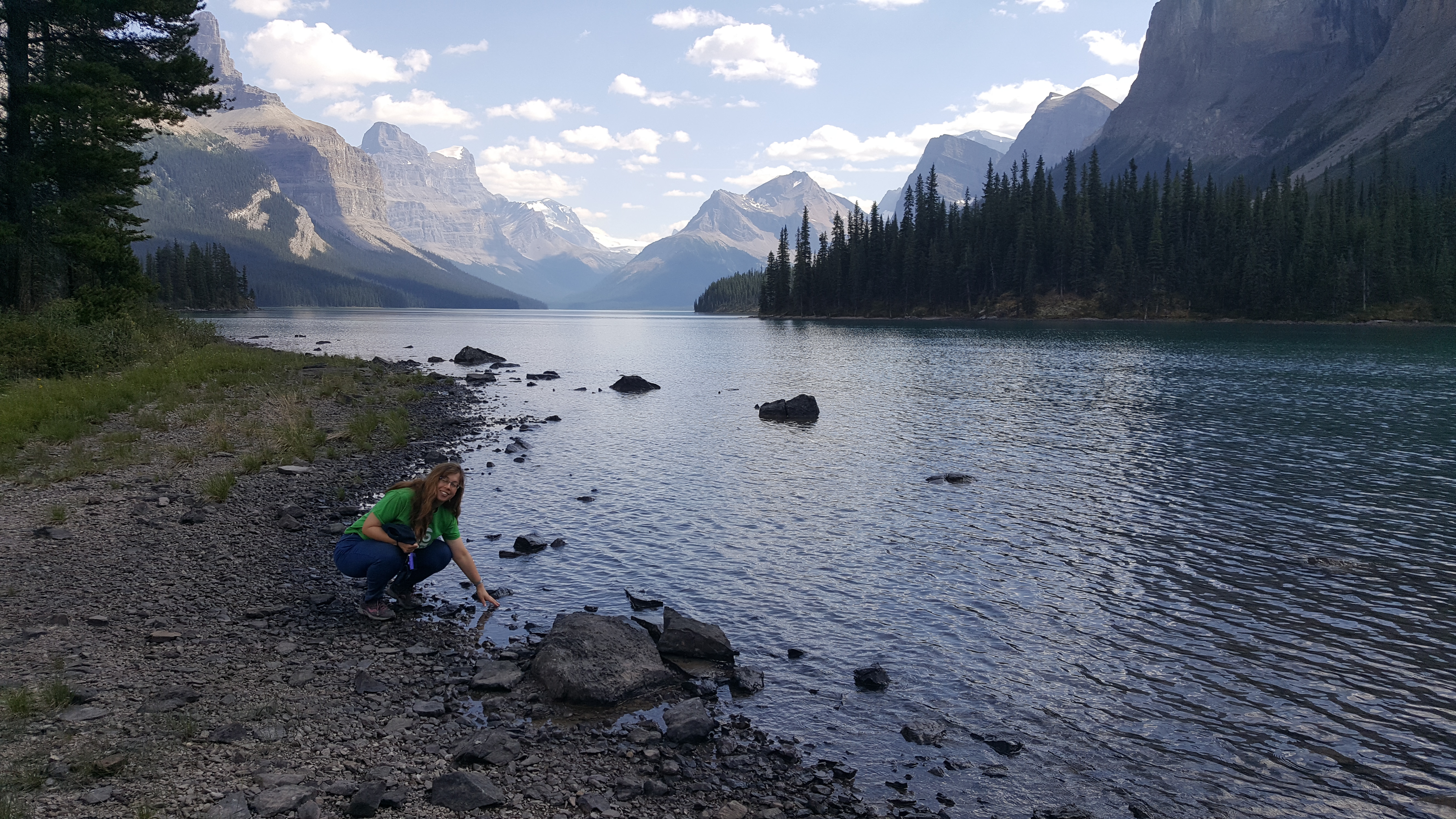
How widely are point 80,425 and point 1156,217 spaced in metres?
182

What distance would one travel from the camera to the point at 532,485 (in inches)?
1041

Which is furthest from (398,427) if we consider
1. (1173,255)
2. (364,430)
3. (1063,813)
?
(1173,255)

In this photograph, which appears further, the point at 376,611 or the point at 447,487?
the point at 376,611

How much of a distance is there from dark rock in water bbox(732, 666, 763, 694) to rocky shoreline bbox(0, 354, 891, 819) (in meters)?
0.05

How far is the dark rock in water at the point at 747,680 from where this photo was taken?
1212 cm

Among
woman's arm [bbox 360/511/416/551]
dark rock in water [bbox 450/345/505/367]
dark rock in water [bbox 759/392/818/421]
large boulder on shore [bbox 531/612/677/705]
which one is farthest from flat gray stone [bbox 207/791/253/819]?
dark rock in water [bbox 450/345/505/367]

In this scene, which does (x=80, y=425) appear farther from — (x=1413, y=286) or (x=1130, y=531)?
(x=1413, y=286)

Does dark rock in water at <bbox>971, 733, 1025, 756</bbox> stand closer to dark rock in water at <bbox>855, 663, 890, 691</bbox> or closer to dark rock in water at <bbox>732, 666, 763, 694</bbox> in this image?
dark rock in water at <bbox>855, 663, 890, 691</bbox>

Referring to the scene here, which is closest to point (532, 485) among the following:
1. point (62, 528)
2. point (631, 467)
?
point (631, 467)

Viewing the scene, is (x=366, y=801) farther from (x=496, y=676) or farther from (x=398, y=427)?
(x=398, y=427)

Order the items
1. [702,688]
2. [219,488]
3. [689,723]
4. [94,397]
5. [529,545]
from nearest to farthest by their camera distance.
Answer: [689,723], [702,688], [529,545], [219,488], [94,397]

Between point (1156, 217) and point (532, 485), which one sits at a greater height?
point (1156, 217)

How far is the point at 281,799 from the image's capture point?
25.6 ft

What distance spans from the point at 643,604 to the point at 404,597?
4421 millimetres
